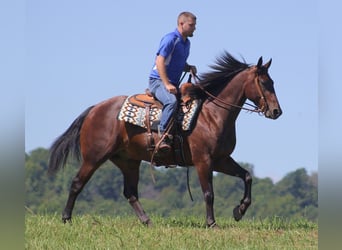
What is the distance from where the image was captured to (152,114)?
10430 millimetres

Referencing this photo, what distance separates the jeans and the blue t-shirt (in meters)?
0.13

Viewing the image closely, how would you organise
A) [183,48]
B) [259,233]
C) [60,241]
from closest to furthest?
[60,241] < [259,233] < [183,48]

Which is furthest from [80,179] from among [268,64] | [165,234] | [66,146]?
[268,64]

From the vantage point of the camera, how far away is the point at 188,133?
10312 millimetres

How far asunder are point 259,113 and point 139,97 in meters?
1.63

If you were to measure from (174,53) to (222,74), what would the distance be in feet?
2.89

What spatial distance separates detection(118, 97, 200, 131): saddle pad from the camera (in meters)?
10.3

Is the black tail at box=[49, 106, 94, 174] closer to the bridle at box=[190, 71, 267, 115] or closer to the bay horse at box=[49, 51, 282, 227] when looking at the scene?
the bay horse at box=[49, 51, 282, 227]

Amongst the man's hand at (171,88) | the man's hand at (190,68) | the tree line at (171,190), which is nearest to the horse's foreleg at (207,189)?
the man's hand at (171,88)

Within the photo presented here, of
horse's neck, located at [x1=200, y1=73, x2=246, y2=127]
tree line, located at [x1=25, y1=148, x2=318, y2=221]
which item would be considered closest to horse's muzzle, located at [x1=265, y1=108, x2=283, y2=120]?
horse's neck, located at [x1=200, y1=73, x2=246, y2=127]

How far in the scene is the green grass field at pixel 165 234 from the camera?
308 inches
